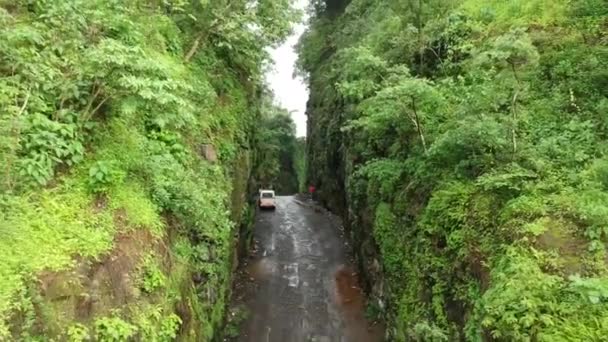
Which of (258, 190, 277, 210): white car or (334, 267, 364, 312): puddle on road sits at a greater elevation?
(258, 190, 277, 210): white car

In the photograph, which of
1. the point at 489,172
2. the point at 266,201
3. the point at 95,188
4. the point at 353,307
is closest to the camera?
the point at 95,188

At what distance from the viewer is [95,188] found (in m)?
6.74

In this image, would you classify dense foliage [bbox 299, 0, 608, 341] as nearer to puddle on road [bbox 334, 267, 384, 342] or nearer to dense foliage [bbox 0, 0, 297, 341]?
puddle on road [bbox 334, 267, 384, 342]

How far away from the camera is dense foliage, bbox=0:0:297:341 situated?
550 cm

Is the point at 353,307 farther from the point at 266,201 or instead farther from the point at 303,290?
the point at 266,201

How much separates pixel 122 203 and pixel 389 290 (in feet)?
24.9

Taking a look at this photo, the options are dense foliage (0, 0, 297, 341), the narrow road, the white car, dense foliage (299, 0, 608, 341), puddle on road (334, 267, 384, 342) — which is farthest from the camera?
the white car

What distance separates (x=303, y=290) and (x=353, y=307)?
6.48ft

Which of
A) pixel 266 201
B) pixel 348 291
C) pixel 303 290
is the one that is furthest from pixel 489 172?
pixel 266 201

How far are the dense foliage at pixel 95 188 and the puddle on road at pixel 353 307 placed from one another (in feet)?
17.4

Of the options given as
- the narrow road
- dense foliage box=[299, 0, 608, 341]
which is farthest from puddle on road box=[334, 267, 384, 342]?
dense foliage box=[299, 0, 608, 341]

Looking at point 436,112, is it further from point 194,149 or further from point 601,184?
point 194,149

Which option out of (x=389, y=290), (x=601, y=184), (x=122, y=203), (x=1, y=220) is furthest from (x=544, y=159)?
(x=1, y=220)

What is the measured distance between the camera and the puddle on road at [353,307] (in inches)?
529
